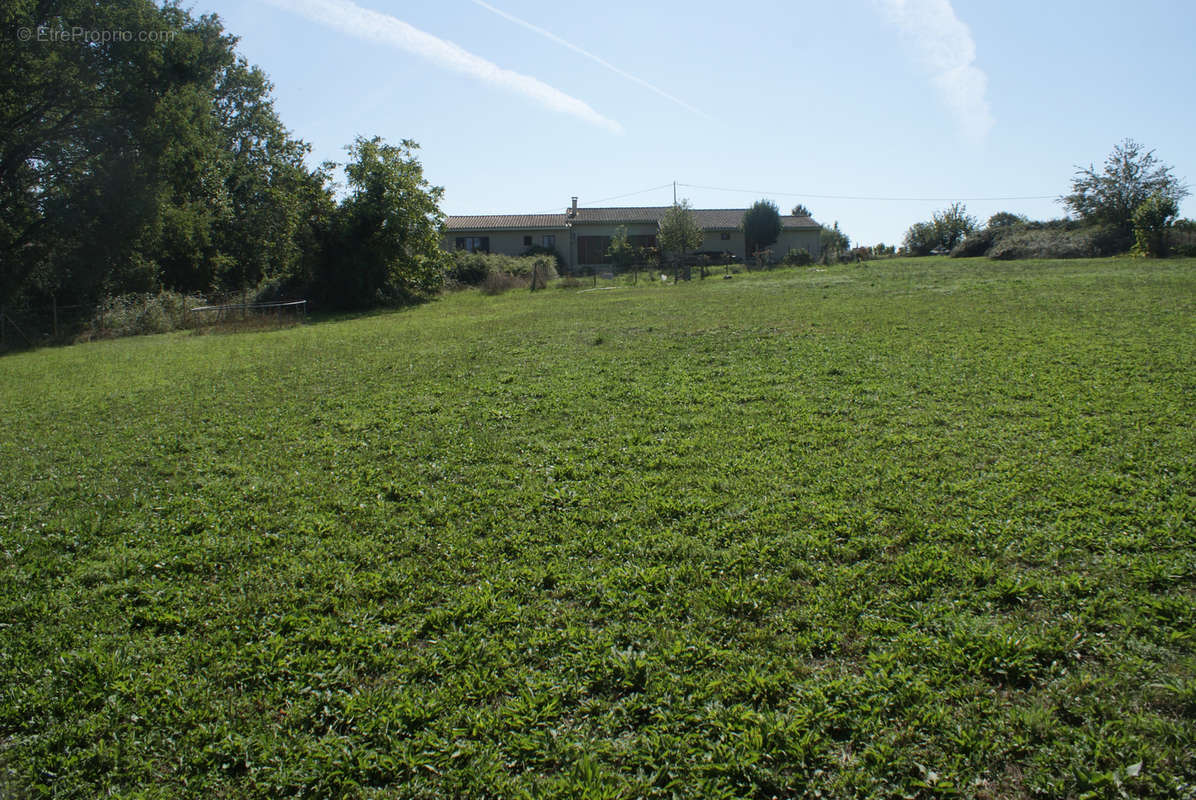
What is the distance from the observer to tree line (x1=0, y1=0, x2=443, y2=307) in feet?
66.8

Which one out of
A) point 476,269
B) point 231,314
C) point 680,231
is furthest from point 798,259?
point 231,314

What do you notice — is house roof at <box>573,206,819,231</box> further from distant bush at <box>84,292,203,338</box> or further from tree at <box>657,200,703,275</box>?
distant bush at <box>84,292,203,338</box>

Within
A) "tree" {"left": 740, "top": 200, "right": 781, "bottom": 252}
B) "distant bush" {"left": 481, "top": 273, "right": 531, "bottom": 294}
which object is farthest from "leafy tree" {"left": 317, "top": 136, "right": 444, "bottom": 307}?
"tree" {"left": 740, "top": 200, "right": 781, "bottom": 252}

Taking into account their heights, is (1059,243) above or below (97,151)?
below

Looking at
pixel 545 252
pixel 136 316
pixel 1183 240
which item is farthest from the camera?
pixel 545 252

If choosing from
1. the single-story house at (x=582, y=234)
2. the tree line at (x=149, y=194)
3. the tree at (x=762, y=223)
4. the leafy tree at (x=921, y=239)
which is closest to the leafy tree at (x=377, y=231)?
the tree line at (x=149, y=194)

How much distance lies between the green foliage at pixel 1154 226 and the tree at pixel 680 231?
21.9 metres

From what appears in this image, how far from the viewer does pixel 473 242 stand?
46656mm

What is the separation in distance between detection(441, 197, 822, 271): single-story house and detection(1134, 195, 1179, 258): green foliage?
20.1 m

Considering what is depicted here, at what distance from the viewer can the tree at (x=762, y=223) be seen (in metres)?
46.5

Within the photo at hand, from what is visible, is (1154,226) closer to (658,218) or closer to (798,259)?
(798,259)

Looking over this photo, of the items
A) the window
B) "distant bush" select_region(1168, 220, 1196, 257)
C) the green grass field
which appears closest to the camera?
the green grass field

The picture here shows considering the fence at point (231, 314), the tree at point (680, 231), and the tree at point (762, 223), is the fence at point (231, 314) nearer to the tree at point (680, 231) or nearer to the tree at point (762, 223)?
the tree at point (680, 231)

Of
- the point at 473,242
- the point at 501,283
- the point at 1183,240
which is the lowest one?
the point at 1183,240
